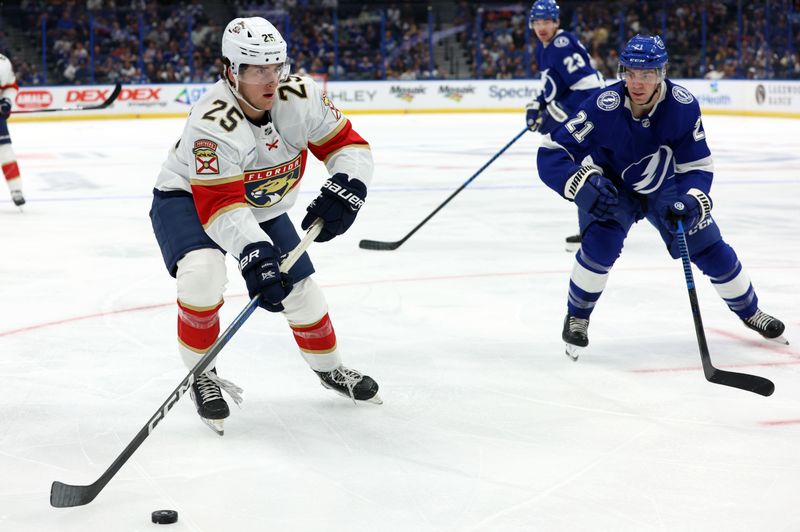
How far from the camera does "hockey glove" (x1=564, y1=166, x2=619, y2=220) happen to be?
301 cm

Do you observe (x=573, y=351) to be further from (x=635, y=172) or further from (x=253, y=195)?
(x=253, y=195)

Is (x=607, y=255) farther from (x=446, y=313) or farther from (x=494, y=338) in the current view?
(x=446, y=313)

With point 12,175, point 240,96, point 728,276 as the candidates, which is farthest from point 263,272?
point 12,175

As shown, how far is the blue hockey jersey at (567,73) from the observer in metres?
5.51

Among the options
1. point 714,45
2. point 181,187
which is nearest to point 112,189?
point 181,187

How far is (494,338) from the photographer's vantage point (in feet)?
11.7

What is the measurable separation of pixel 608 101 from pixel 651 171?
27cm

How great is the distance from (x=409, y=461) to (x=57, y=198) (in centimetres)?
573

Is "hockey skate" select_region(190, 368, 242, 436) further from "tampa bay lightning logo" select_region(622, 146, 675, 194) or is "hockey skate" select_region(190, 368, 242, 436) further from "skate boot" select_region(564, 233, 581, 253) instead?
"skate boot" select_region(564, 233, 581, 253)

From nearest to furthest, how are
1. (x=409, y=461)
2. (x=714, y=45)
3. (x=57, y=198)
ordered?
1. (x=409, y=461)
2. (x=57, y=198)
3. (x=714, y=45)

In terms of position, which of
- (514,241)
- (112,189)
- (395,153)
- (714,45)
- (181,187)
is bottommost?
(714,45)

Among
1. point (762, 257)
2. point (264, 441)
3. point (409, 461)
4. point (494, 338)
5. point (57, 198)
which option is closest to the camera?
point (409, 461)

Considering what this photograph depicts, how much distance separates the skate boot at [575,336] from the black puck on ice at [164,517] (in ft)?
5.27

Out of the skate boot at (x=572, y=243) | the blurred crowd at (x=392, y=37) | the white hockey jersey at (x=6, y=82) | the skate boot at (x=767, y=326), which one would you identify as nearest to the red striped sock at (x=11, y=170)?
the white hockey jersey at (x=6, y=82)
